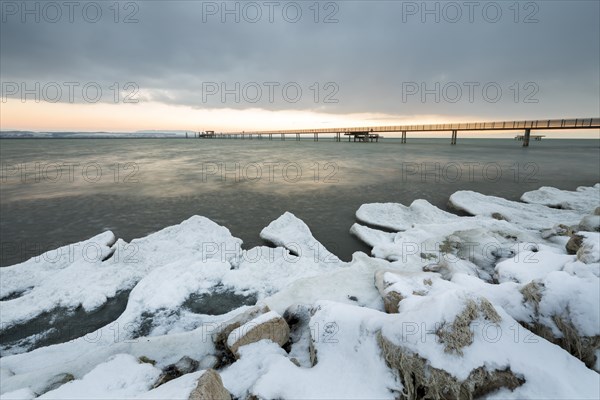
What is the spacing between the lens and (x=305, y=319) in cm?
486

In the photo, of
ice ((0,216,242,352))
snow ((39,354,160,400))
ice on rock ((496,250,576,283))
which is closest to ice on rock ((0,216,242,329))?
ice ((0,216,242,352))

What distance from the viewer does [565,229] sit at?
8.31m

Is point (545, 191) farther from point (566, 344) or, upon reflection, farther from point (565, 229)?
point (566, 344)

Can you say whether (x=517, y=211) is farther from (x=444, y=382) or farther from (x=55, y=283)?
(x=55, y=283)

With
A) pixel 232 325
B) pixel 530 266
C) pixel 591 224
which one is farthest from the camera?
pixel 591 224

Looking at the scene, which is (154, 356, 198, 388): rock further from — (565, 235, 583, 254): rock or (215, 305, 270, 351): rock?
(565, 235, 583, 254): rock

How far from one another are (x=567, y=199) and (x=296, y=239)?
13599 millimetres

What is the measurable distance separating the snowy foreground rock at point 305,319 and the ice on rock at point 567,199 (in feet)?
18.1

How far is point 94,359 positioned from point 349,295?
435cm

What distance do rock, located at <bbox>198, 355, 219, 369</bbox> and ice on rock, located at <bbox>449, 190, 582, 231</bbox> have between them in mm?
10374

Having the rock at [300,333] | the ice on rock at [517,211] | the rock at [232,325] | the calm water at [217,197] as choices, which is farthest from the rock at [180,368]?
the ice on rock at [517,211]

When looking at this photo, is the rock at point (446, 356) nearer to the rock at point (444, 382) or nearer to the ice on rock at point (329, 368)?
the rock at point (444, 382)

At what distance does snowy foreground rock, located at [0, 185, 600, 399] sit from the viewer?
3.23 meters

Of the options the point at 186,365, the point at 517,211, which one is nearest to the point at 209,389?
the point at 186,365
